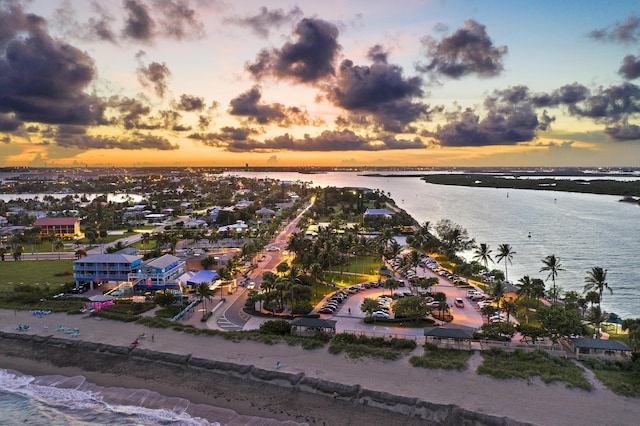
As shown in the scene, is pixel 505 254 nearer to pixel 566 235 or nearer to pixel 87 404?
pixel 87 404

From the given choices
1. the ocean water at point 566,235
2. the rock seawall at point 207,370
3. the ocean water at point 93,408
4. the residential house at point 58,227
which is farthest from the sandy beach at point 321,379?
the residential house at point 58,227

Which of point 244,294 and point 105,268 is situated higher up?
point 105,268

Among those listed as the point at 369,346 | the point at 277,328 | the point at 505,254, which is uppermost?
the point at 505,254

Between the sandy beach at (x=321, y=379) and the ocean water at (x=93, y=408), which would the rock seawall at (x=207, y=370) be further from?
the ocean water at (x=93, y=408)

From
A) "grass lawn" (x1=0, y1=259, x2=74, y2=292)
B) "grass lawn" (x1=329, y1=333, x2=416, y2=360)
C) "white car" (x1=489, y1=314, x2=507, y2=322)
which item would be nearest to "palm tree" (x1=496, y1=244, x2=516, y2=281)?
"white car" (x1=489, y1=314, x2=507, y2=322)

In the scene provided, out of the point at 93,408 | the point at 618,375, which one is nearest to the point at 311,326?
the point at 93,408

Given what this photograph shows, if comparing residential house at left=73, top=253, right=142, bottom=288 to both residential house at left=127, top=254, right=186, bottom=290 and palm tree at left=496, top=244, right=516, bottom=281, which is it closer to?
residential house at left=127, top=254, right=186, bottom=290
